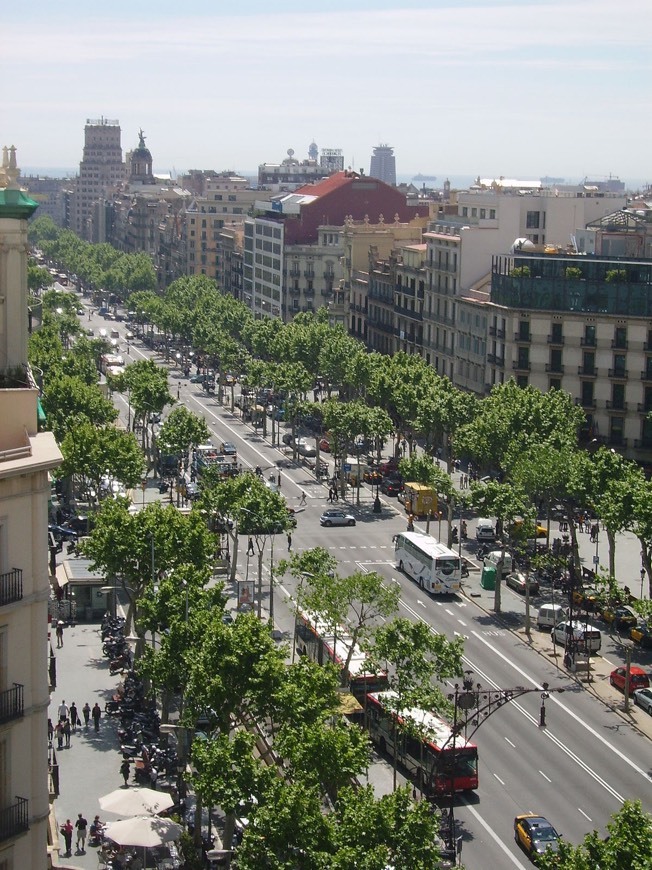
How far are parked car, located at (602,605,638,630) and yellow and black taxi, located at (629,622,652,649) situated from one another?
1.00 metres

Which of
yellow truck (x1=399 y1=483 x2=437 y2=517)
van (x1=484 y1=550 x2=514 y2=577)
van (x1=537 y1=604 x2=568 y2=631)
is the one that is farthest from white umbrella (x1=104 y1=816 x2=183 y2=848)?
yellow truck (x1=399 y1=483 x2=437 y2=517)

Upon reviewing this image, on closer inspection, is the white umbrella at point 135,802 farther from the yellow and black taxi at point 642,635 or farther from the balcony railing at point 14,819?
the yellow and black taxi at point 642,635

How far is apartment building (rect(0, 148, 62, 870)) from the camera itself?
30.2 metres

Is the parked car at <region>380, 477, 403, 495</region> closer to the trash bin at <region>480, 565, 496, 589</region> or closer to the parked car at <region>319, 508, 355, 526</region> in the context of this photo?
the parked car at <region>319, 508, 355, 526</region>

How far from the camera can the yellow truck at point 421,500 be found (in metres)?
98.9

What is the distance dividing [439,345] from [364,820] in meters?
101

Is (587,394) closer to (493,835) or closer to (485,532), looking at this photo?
(485,532)

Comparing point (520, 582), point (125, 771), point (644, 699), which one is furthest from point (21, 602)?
point (520, 582)

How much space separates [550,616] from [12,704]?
160ft

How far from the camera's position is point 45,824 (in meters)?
31.2

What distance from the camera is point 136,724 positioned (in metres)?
58.4

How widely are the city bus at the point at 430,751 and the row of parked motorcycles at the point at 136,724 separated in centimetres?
876

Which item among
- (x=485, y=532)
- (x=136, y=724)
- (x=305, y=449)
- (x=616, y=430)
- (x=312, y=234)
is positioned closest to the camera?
(x=136, y=724)

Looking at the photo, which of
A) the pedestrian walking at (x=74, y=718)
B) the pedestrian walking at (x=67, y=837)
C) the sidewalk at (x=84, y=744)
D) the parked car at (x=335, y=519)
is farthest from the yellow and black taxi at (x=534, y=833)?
the parked car at (x=335, y=519)
